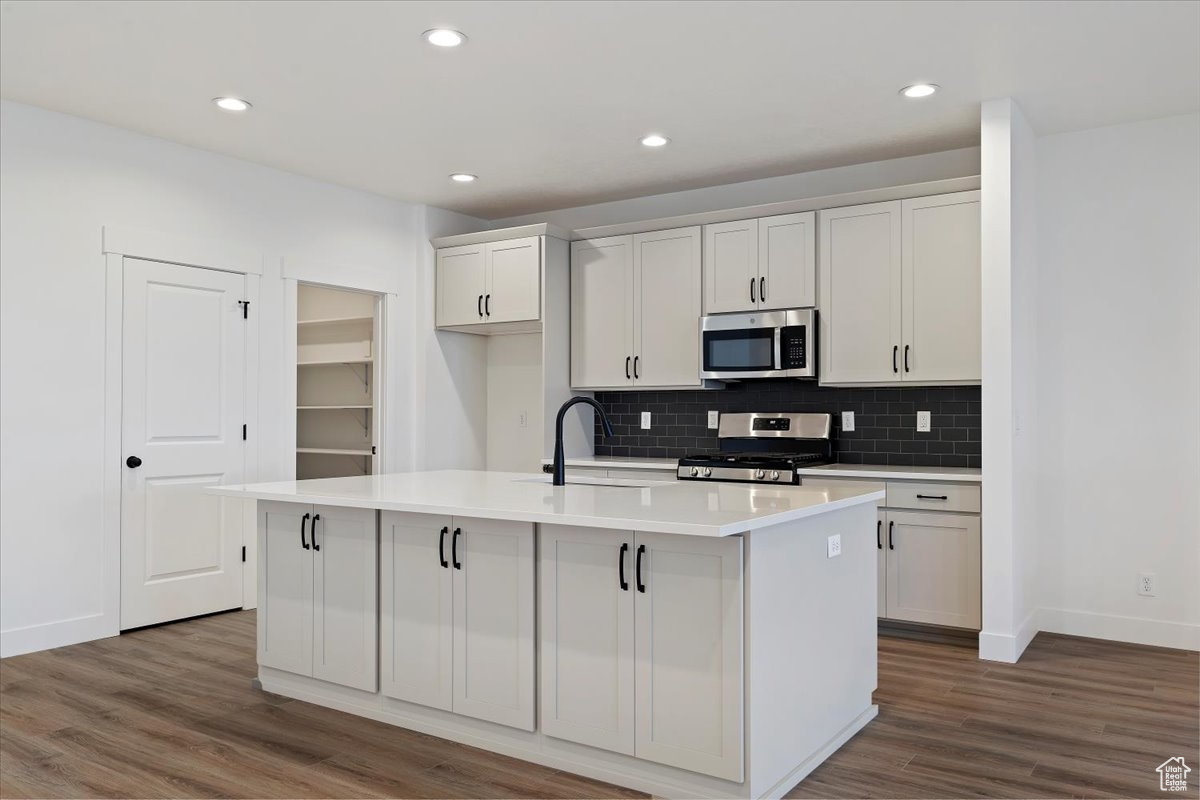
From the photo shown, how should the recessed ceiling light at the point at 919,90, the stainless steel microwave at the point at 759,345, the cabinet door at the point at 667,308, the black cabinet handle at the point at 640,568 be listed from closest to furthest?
the black cabinet handle at the point at 640,568
the recessed ceiling light at the point at 919,90
the stainless steel microwave at the point at 759,345
the cabinet door at the point at 667,308

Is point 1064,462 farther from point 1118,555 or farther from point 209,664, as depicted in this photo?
point 209,664

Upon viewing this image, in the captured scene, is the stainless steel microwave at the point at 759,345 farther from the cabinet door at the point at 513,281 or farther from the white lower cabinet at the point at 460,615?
the white lower cabinet at the point at 460,615

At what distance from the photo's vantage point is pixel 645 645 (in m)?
2.64

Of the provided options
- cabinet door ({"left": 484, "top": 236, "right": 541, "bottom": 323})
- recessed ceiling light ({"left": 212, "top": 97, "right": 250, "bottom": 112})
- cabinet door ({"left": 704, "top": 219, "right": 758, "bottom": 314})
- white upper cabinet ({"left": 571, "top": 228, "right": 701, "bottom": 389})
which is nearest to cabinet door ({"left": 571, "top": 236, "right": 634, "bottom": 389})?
white upper cabinet ({"left": 571, "top": 228, "right": 701, "bottom": 389})

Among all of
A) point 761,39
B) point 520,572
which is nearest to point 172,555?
point 520,572

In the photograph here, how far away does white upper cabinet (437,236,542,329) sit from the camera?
5.96m

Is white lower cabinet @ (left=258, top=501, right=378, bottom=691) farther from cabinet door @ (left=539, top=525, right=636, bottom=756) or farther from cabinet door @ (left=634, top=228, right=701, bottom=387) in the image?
cabinet door @ (left=634, top=228, right=701, bottom=387)

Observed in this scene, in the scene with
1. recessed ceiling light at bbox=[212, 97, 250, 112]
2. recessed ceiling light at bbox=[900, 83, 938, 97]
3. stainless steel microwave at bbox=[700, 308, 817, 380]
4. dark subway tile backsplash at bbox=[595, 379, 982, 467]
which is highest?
recessed ceiling light at bbox=[212, 97, 250, 112]

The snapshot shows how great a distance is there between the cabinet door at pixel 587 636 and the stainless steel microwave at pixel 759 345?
2.71 metres

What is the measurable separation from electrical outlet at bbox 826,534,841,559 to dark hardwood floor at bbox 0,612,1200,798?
0.67 meters

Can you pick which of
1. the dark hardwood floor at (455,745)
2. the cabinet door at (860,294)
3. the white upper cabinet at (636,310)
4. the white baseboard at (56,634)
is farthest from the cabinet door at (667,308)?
the white baseboard at (56,634)

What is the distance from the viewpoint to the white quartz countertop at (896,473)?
4434 mm

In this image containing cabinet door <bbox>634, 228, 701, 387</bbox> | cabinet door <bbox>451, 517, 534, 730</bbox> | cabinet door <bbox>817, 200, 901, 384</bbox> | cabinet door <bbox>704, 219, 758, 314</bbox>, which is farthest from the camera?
cabinet door <bbox>634, 228, 701, 387</bbox>

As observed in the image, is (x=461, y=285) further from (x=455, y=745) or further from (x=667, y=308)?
(x=455, y=745)
